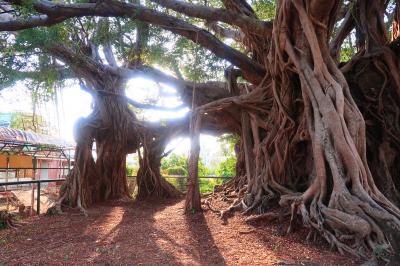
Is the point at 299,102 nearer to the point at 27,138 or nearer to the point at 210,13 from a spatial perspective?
the point at 210,13

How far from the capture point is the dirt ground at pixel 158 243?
2664 millimetres

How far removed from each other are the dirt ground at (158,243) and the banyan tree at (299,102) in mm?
338

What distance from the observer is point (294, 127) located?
450 centimetres

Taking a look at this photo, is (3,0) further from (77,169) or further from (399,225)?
(399,225)

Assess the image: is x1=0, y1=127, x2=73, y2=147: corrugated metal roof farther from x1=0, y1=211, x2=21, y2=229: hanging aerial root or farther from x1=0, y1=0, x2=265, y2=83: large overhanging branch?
x1=0, y1=0, x2=265, y2=83: large overhanging branch

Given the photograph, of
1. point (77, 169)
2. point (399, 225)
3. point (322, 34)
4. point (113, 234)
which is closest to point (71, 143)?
point (77, 169)

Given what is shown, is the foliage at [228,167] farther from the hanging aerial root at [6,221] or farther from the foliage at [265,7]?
the hanging aerial root at [6,221]

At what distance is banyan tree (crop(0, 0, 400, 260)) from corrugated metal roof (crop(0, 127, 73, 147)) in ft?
11.5

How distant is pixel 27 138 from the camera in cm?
938

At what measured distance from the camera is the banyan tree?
321 centimetres

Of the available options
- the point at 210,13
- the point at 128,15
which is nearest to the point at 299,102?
the point at 210,13

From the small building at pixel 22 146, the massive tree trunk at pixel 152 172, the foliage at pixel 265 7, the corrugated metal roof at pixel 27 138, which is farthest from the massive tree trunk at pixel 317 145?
the corrugated metal roof at pixel 27 138

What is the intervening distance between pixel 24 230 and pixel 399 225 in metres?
3.92

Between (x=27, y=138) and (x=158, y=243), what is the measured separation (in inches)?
300
